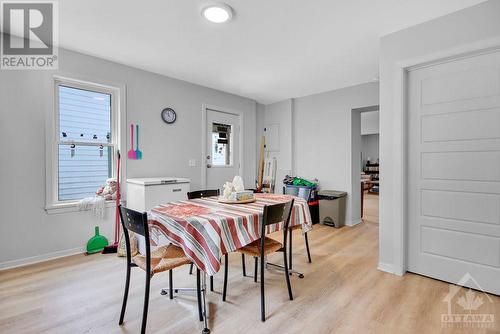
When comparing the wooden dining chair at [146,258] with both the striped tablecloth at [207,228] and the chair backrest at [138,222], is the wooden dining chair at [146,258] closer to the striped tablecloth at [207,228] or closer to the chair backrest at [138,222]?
the chair backrest at [138,222]

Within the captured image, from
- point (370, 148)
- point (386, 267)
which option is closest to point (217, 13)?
point (386, 267)

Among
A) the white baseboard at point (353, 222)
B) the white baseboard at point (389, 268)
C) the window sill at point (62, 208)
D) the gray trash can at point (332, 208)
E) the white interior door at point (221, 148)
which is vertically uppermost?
the white interior door at point (221, 148)

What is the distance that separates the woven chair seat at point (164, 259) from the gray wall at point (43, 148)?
A: 1.87 metres

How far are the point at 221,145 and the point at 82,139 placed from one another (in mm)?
2260

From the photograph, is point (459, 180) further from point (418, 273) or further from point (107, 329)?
point (107, 329)

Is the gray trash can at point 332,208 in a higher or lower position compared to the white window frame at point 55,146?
lower

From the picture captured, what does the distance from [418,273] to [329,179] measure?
2.38 meters

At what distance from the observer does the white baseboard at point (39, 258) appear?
2.68 m

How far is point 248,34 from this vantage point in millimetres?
2658

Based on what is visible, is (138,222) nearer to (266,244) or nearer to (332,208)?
(266,244)

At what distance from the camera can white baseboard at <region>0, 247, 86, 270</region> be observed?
8.78ft

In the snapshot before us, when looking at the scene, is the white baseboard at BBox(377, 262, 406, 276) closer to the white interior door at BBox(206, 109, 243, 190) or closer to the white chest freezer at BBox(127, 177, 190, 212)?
the white chest freezer at BBox(127, 177, 190, 212)

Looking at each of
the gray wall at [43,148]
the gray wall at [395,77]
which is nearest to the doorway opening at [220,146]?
the gray wall at [43,148]

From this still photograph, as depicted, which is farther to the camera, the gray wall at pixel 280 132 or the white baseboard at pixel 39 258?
the gray wall at pixel 280 132
